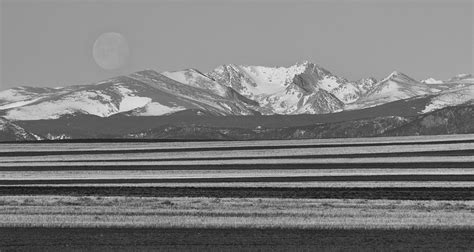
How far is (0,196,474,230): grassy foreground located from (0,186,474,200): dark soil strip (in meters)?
2.49

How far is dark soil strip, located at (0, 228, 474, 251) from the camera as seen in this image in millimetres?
30344

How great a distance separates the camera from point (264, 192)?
165 feet

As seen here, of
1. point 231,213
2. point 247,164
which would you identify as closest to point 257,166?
point 247,164

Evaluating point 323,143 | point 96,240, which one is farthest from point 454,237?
point 323,143

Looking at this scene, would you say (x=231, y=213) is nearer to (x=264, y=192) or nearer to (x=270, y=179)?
(x=264, y=192)

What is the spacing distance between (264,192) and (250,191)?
1056mm

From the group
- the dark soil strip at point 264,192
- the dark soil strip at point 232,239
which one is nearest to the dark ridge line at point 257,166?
the dark soil strip at point 264,192

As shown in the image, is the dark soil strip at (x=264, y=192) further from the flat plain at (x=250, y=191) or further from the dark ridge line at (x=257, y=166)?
the dark ridge line at (x=257, y=166)

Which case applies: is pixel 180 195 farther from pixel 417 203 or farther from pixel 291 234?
pixel 291 234

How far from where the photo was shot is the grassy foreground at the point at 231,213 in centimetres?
3644

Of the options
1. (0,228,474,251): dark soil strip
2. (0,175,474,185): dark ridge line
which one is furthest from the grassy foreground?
(0,175,474,185): dark ridge line

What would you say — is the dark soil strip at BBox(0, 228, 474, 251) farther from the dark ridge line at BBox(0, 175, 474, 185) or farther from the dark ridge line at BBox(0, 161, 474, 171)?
the dark ridge line at BBox(0, 161, 474, 171)

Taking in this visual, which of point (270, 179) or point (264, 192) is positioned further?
point (270, 179)

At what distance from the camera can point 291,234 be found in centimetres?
3384
